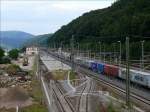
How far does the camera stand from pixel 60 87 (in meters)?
63.9

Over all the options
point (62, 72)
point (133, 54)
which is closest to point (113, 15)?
point (62, 72)

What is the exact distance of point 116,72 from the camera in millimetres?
64375

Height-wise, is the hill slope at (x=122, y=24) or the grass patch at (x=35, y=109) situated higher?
the hill slope at (x=122, y=24)

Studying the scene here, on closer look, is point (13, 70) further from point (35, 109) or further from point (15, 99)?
point (35, 109)

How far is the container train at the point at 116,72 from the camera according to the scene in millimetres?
48034

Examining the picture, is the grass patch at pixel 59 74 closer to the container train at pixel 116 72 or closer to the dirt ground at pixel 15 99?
the container train at pixel 116 72

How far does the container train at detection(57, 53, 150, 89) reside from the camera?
158 feet

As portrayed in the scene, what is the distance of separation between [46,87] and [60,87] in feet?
7.45

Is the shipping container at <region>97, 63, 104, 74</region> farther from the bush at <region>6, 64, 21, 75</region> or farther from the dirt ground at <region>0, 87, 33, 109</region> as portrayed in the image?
the bush at <region>6, 64, 21, 75</region>

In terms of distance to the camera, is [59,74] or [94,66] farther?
[94,66]

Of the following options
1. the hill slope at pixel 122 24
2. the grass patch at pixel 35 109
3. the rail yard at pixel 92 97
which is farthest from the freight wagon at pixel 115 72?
the grass patch at pixel 35 109

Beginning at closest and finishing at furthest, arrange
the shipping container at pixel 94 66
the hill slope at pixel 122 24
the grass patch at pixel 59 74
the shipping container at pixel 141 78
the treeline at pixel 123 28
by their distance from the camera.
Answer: the shipping container at pixel 141 78 → the treeline at pixel 123 28 → the grass patch at pixel 59 74 → the hill slope at pixel 122 24 → the shipping container at pixel 94 66

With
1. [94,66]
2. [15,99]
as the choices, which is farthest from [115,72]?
[94,66]

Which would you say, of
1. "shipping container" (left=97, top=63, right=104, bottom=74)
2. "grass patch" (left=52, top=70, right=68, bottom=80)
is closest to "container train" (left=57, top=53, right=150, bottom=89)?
"shipping container" (left=97, top=63, right=104, bottom=74)
